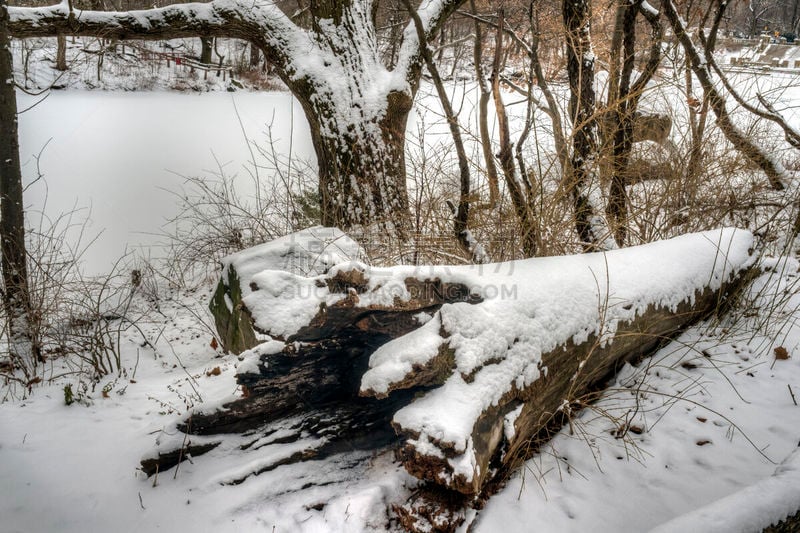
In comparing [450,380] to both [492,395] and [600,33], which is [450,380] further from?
[600,33]

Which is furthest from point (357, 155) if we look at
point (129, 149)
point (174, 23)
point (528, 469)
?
point (129, 149)

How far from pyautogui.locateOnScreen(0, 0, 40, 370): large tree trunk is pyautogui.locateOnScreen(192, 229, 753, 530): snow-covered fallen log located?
2375mm

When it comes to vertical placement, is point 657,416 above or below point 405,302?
below

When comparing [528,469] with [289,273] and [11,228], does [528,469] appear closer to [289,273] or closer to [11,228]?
[289,273]

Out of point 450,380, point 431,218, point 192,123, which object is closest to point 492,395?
point 450,380

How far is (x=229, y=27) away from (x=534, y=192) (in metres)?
3.25

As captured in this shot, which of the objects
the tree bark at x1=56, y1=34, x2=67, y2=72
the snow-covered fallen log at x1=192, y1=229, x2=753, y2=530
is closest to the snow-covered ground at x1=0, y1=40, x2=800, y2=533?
the snow-covered fallen log at x1=192, y1=229, x2=753, y2=530

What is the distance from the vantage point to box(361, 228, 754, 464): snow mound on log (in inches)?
70.4

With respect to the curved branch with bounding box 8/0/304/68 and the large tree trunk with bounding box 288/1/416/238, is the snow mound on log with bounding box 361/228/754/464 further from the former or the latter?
the curved branch with bounding box 8/0/304/68

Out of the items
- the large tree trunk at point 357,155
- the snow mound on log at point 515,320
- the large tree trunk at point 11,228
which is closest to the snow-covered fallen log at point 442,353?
the snow mound on log at point 515,320

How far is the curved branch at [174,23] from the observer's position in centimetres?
414

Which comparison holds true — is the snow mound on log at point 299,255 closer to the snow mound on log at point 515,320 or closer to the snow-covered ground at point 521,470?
the snow-covered ground at point 521,470

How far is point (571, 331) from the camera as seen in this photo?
7.37 feet

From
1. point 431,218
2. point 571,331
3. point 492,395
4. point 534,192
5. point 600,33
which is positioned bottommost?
point 492,395
